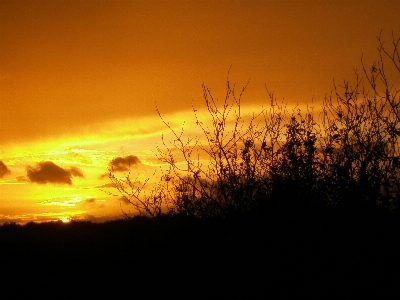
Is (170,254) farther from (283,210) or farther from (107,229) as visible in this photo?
(107,229)

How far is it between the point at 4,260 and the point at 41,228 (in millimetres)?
7524

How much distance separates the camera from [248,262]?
8086mm

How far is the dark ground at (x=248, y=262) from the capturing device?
7.16m

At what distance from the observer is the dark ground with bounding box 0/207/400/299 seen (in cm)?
716

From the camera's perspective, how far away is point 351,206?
8.18 metres

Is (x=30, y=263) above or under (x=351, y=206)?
under

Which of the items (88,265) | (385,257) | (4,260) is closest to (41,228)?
(4,260)

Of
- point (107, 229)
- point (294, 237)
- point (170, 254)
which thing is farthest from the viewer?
point (107, 229)

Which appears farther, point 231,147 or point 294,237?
point 231,147

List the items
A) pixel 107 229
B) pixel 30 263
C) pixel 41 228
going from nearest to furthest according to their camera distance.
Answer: pixel 30 263, pixel 107 229, pixel 41 228

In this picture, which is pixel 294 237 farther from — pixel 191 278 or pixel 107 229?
pixel 107 229

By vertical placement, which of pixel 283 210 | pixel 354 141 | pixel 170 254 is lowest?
pixel 170 254

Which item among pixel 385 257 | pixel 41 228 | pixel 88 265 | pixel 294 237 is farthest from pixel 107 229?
pixel 385 257

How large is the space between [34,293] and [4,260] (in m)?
4.36
